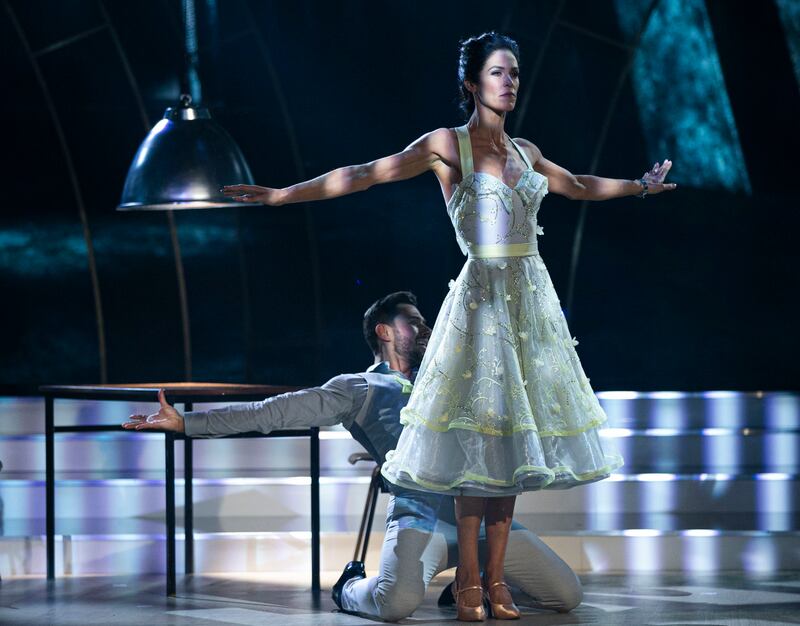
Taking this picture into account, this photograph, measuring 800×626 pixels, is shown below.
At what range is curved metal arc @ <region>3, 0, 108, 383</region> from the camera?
6613 mm

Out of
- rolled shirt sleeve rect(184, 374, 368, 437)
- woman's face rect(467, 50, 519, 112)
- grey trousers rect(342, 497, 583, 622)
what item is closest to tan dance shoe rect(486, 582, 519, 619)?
grey trousers rect(342, 497, 583, 622)

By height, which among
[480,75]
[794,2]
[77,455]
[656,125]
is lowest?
[77,455]

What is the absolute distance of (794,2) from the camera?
6.79m

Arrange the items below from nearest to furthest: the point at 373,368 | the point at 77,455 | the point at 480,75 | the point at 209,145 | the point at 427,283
Result: the point at 480,75 < the point at 373,368 < the point at 209,145 < the point at 77,455 < the point at 427,283

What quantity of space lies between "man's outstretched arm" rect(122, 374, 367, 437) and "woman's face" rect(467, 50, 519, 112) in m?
0.85

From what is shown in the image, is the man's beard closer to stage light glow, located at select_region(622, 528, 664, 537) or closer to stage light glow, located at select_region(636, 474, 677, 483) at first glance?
stage light glow, located at select_region(622, 528, 664, 537)

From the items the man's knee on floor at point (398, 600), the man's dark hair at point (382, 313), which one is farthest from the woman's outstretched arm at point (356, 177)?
the man's knee on floor at point (398, 600)

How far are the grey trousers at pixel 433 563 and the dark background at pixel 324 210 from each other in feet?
10.1

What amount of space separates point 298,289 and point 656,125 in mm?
1995

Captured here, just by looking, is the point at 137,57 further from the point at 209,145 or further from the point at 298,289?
the point at 209,145

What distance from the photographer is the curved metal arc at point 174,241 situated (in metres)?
6.64

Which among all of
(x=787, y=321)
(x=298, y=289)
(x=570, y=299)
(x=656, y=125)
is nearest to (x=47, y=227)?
(x=298, y=289)

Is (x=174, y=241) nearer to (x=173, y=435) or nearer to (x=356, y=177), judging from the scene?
(x=173, y=435)

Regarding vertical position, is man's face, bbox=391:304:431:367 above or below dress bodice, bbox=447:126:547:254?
below
